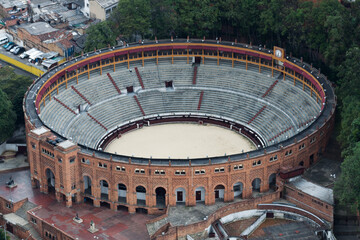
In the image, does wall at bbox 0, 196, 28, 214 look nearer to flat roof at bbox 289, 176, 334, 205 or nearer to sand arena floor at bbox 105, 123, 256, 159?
sand arena floor at bbox 105, 123, 256, 159

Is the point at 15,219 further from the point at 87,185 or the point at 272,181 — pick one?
the point at 272,181

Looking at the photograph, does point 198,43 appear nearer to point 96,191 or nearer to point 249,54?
point 249,54

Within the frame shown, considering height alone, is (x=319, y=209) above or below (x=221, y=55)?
below

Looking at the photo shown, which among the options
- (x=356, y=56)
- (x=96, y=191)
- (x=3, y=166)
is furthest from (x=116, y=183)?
(x=356, y=56)

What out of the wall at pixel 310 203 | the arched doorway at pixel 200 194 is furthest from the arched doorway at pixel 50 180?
the wall at pixel 310 203

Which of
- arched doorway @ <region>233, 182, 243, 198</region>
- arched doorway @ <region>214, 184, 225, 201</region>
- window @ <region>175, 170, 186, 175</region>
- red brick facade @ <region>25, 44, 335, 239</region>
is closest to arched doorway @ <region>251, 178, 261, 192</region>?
red brick facade @ <region>25, 44, 335, 239</region>

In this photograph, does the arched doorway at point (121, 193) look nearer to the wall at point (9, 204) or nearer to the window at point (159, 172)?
the window at point (159, 172)
